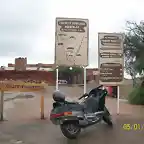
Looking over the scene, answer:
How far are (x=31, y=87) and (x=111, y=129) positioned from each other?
3.74 metres

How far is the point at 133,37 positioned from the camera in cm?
2173

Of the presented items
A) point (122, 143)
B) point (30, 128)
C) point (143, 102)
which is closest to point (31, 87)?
point (30, 128)

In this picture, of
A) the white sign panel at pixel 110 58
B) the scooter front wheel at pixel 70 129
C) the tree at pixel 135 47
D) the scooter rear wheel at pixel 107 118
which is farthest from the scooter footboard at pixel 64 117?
the tree at pixel 135 47

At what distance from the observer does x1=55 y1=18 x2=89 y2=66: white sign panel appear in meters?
→ 12.7

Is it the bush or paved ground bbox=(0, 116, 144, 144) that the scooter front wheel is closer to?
paved ground bbox=(0, 116, 144, 144)

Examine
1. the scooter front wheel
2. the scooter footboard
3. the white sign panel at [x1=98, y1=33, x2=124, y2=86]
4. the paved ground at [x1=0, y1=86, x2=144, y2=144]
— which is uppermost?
the white sign panel at [x1=98, y1=33, x2=124, y2=86]

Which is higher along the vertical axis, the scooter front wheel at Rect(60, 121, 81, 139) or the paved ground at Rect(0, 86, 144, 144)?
the scooter front wheel at Rect(60, 121, 81, 139)

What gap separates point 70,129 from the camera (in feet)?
29.4

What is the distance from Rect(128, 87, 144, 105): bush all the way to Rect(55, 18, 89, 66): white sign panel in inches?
299

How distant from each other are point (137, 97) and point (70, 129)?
11.4 meters
